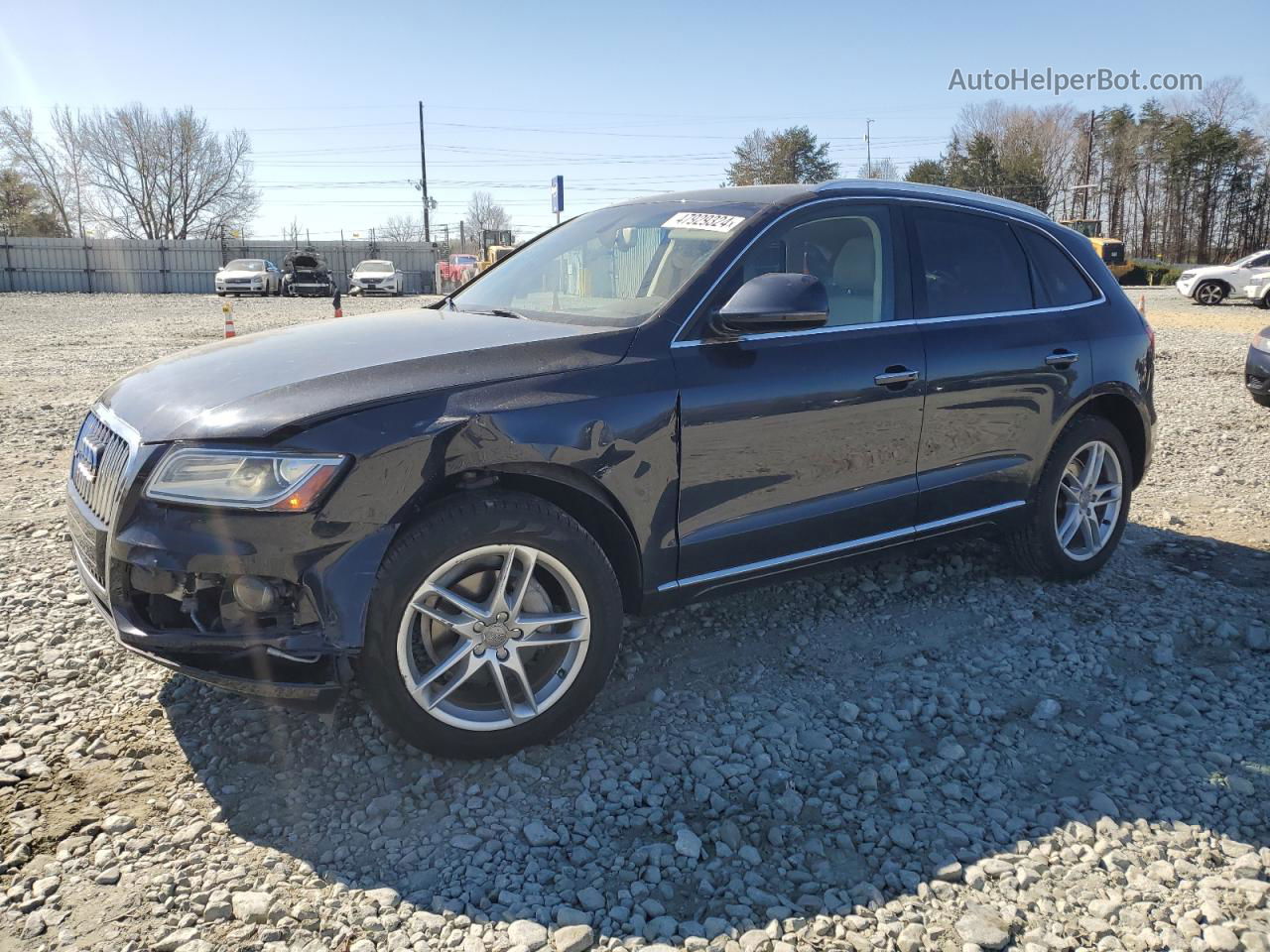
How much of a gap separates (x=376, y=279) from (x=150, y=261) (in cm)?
1601

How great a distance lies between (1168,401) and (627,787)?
9498 millimetres

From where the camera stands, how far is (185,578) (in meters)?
2.65

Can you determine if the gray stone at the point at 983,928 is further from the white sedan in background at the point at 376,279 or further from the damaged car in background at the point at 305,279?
the white sedan in background at the point at 376,279

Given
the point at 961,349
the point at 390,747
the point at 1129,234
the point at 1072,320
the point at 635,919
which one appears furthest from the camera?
the point at 1129,234

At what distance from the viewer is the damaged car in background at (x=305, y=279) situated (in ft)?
114

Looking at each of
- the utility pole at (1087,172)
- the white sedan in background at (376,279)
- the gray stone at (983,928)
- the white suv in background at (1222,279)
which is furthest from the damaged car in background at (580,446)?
the utility pole at (1087,172)

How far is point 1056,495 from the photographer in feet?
14.6

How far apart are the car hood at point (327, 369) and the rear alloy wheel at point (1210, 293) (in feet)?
99.3

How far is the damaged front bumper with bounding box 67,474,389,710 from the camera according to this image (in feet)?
8.53

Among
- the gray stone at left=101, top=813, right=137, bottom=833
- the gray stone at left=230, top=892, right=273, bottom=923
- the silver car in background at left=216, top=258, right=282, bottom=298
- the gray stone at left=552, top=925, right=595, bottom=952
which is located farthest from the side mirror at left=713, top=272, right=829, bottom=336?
the silver car in background at left=216, top=258, right=282, bottom=298

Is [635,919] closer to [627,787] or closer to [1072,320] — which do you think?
[627,787]

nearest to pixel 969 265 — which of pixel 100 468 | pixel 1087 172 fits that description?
pixel 100 468

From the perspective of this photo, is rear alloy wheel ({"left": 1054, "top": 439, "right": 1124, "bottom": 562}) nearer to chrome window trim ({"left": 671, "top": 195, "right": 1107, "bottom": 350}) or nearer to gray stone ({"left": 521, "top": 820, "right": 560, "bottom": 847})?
chrome window trim ({"left": 671, "top": 195, "right": 1107, "bottom": 350})

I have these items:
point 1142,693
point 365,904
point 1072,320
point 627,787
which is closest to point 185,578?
point 365,904
